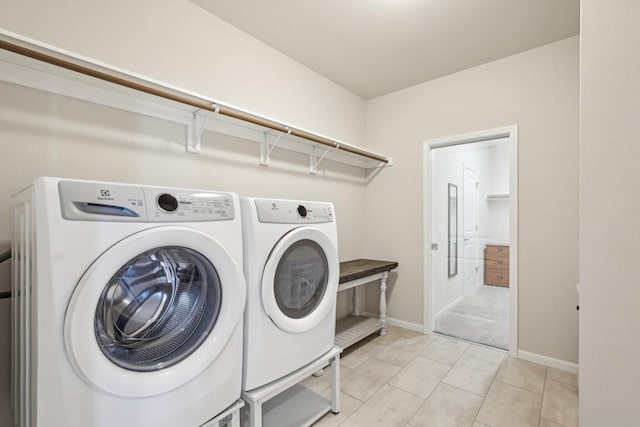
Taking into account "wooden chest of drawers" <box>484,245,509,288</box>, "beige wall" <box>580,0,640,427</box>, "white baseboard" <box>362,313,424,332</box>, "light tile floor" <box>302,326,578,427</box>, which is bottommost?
"light tile floor" <box>302,326,578,427</box>

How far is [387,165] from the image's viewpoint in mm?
3178

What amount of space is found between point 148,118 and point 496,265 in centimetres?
305

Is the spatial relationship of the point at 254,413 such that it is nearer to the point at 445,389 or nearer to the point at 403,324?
the point at 445,389

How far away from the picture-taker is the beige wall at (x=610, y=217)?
0.71 meters

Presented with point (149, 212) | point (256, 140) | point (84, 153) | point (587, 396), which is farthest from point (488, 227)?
point (84, 153)

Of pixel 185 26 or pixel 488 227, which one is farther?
pixel 488 227

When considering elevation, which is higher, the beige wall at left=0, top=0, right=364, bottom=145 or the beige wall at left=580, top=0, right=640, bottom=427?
the beige wall at left=0, top=0, right=364, bottom=145

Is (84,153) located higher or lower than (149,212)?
higher

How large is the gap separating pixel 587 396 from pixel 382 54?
2.49 metres

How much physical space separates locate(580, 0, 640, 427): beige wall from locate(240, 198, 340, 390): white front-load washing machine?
1111 mm

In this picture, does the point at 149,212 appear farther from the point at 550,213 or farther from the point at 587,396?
the point at 550,213

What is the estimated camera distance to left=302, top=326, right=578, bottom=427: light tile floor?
1683mm

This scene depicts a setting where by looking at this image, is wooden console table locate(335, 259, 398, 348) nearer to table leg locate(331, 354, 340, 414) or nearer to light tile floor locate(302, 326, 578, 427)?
light tile floor locate(302, 326, 578, 427)

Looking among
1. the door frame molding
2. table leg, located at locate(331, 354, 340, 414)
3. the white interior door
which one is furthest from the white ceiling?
table leg, located at locate(331, 354, 340, 414)
